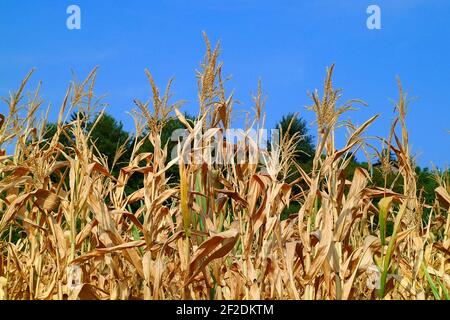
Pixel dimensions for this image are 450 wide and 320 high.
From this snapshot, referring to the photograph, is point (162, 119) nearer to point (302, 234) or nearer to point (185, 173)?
point (185, 173)

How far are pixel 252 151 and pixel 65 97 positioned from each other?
1278mm

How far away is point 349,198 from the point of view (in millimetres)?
3467

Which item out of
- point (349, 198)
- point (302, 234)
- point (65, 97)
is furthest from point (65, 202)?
point (349, 198)

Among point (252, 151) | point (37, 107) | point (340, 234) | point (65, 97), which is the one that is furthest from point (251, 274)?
point (37, 107)

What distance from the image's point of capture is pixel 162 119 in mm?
3379

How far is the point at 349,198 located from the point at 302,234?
34 centimetres
